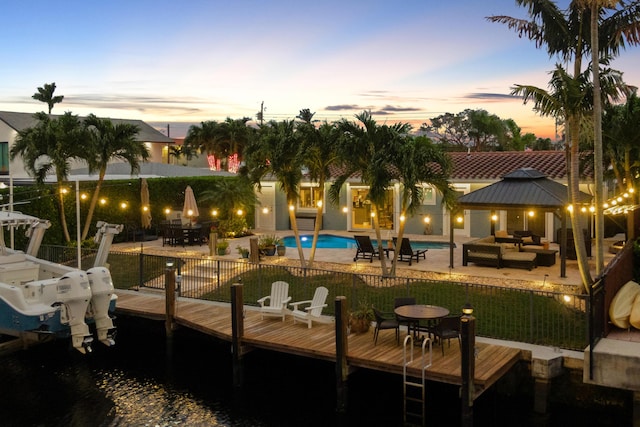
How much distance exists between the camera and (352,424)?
12.3 meters

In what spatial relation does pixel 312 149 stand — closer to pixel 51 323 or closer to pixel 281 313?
pixel 281 313

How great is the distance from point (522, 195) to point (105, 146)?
16278 millimetres

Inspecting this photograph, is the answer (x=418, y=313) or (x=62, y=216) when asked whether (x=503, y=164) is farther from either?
(x=62, y=216)

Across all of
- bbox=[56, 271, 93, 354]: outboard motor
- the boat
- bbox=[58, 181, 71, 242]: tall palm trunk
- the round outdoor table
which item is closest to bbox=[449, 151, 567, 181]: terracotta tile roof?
the round outdoor table

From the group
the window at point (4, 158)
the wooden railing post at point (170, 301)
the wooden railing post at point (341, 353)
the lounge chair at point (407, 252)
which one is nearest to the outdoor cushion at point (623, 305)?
the wooden railing post at point (341, 353)

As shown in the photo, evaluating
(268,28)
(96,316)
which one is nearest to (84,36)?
(268,28)

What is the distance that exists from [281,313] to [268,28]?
18.7m

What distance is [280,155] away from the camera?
19828mm

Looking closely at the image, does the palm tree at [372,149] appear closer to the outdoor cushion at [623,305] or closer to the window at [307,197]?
the outdoor cushion at [623,305]

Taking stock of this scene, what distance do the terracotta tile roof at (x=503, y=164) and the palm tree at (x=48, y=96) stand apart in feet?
113

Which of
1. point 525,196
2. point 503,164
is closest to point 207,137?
point 503,164

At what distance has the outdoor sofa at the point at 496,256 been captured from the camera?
65.6ft

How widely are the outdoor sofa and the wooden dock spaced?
7.34 m

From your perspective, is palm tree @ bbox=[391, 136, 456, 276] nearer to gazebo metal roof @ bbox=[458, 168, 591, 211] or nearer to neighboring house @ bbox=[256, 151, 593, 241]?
gazebo metal roof @ bbox=[458, 168, 591, 211]
